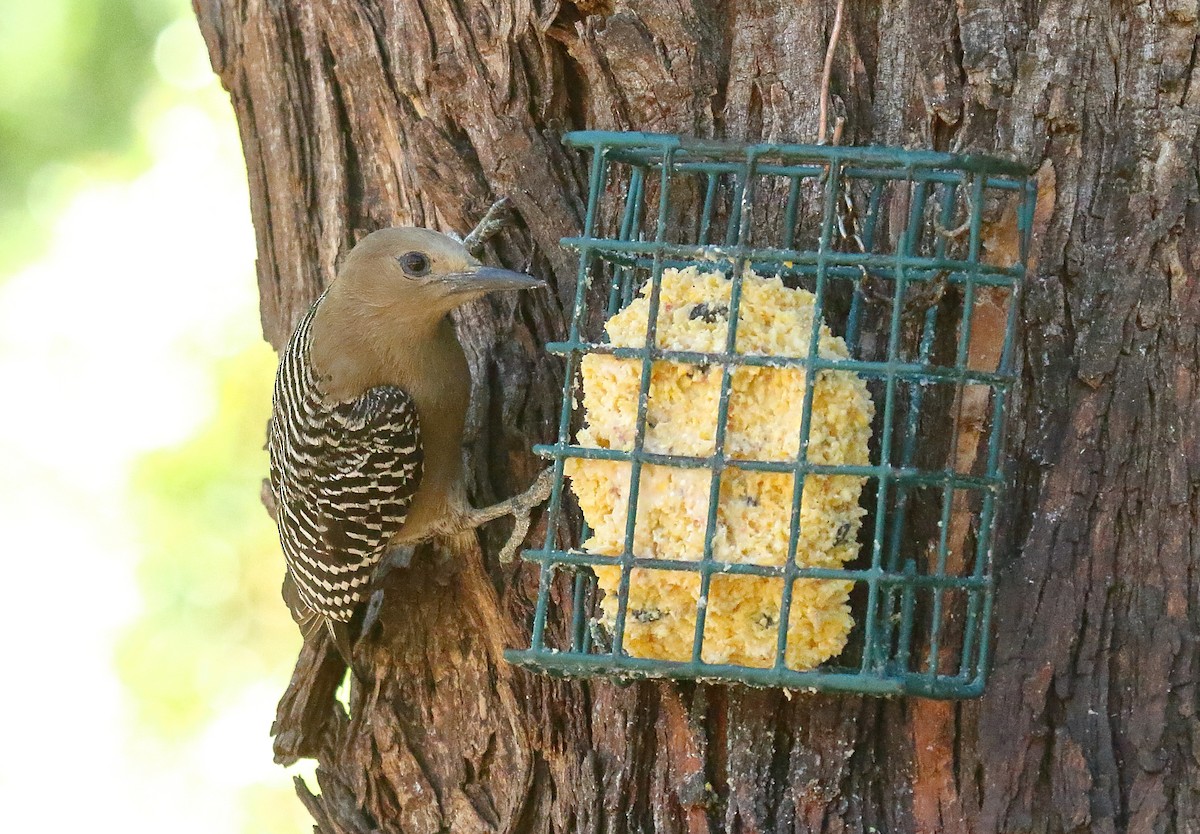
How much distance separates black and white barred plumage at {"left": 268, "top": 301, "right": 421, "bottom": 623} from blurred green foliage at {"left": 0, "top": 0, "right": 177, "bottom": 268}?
2303 millimetres

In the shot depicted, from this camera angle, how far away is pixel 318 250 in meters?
4.50

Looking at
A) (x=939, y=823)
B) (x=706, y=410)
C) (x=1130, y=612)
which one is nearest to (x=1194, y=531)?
(x=1130, y=612)

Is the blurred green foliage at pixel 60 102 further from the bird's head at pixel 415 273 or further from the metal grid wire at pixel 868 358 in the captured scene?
the metal grid wire at pixel 868 358

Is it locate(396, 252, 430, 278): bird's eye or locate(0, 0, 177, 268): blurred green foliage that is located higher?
locate(0, 0, 177, 268): blurred green foliage

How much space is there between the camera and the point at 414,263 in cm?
398

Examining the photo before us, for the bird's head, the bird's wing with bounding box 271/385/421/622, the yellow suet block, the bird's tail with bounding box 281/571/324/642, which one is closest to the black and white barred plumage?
the bird's wing with bounding box 271/385/421/622

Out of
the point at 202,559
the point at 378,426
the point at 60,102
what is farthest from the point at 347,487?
the point at 60,102

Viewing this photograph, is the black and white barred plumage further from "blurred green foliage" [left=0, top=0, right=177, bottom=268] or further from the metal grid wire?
"blurred green foliage" [left=0, top=0, right=177, bottom=268]

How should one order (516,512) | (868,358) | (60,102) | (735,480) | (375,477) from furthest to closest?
(60,102) < (375,477) < (516,512) < (868,358) < (735,480)

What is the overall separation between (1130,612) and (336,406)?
2.19m

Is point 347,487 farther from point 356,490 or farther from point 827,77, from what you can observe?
point 827,77

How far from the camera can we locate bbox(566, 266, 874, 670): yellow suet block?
3070mm

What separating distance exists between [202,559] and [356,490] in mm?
2268

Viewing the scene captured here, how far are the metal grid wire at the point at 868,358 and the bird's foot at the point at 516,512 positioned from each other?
259 millimetres
